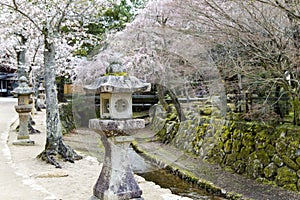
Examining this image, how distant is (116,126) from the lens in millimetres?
4109

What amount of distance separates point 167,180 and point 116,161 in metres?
4.22

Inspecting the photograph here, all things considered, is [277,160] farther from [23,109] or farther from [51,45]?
[23,109]

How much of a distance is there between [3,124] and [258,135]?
9.21 m

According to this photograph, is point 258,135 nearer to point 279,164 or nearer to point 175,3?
point 279,164

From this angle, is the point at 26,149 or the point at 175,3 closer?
the point at 175,3

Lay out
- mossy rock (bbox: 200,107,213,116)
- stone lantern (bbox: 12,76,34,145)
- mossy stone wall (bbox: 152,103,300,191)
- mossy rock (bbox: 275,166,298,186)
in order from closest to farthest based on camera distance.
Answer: mossy rock (bbox: 275,166,298,186) < mossy stone wall (bbox: 152,103,300,191) < stone lantern (bbox: 12,76,34,145) < mossy rock (bbox: 200,107,213,116)

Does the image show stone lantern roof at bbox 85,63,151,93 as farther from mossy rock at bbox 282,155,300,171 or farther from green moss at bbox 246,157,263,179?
green moss at bbox 246,157,263,179

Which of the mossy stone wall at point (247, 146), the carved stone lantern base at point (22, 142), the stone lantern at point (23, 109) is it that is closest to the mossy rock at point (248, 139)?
the mossy stone wall at point (247, 146)

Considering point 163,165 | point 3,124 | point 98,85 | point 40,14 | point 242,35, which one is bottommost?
point 163,165

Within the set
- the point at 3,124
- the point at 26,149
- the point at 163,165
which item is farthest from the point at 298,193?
the point at 3,124

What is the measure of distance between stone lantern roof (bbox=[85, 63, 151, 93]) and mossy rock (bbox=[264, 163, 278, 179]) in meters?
4.19

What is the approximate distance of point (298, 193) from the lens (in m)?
6.40

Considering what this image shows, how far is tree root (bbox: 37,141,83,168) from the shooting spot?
7327 mm

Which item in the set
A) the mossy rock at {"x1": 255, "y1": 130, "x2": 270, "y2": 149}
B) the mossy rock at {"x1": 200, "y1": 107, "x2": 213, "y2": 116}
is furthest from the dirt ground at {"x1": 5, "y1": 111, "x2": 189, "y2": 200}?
the mossy rock at {"x1": 200, "y1": 107, "x2": 213, "y2": 116}
